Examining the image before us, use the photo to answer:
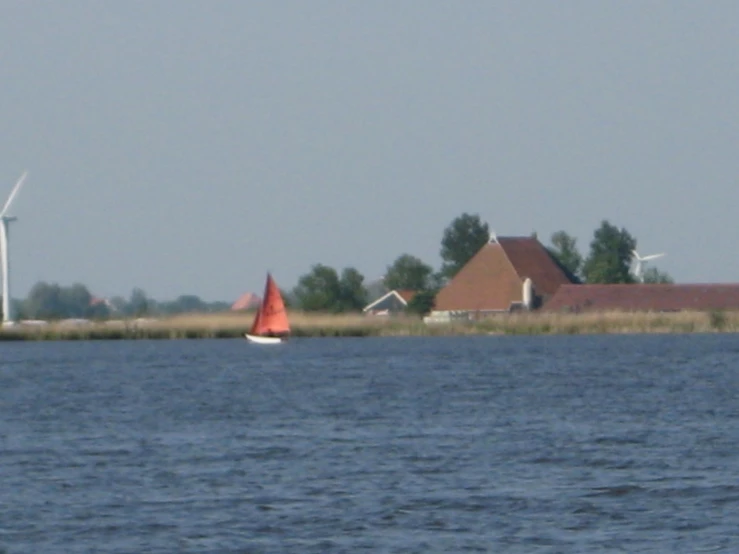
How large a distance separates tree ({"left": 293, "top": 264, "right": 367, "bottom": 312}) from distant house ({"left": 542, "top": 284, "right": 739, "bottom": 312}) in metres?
12.6

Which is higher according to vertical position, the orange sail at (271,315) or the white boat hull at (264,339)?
the orange sail at (271,315)

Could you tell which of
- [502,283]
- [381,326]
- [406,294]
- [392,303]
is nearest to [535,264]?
[502,283]

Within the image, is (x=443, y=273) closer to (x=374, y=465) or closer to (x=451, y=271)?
(x=451, y=271)

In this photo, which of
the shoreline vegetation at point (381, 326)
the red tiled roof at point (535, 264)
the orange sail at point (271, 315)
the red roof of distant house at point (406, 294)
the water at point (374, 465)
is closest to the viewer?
the water at point (374, 465)

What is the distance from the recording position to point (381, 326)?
264ft

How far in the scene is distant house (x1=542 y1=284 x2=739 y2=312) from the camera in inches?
3521

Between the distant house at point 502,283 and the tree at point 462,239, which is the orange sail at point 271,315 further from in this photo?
the tree at point 462,239

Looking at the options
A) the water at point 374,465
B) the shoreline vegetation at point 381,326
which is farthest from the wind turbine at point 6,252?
the water at point 374,465

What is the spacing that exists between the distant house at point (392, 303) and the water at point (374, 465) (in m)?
64.9

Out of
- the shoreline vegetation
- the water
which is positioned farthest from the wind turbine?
the water

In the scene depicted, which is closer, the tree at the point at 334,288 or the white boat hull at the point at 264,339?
the white boat hull at the point at 264,339

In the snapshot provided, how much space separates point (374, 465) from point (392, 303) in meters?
90.4

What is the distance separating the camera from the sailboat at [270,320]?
7131 cm

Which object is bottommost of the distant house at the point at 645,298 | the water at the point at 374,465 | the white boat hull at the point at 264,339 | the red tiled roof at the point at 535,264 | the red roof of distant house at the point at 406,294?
the water at the point at 374,465
